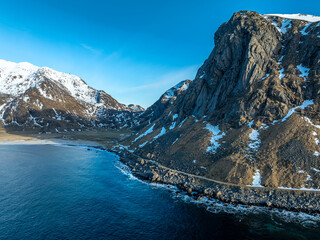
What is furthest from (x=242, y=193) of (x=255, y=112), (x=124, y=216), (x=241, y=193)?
(x=255, y=112)

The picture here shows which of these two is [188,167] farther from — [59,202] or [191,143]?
[59,202]

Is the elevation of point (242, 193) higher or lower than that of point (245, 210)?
higher

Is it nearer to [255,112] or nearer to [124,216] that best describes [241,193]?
[124,216]

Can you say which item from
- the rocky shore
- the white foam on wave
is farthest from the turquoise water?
the rocky shore

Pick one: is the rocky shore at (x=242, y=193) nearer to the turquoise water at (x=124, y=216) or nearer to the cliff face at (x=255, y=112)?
the cliff face at (x=255, y=112)

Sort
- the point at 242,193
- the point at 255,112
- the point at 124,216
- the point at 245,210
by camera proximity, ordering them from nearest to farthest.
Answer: the point at 124,216, the point at 245,210, the point at 242,193, the point at 255,112

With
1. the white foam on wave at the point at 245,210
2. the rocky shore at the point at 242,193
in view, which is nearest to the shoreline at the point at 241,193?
the rocky shore at the point at 242,193
